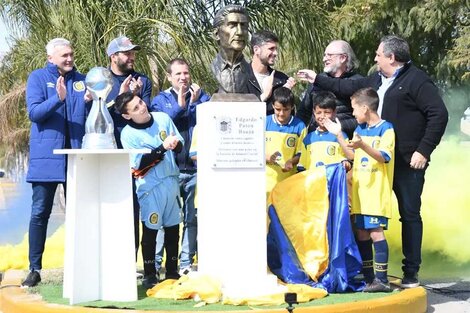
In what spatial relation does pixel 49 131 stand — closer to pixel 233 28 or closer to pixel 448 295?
pixel 233 28

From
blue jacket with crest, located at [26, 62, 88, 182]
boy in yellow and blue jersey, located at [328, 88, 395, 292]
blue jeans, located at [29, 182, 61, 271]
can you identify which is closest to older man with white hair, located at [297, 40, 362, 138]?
boy in yellow and blue jersey, located at [328, 88, 395, 292]

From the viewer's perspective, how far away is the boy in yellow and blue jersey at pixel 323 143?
23.3ft

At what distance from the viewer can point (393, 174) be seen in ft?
23.5

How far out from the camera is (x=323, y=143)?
7.27 metres

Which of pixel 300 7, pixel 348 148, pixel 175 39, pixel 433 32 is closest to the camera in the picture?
pixel 348 148

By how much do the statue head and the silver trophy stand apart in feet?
3.28

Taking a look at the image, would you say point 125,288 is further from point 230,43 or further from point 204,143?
point 230,43

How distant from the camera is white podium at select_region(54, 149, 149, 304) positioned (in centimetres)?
658

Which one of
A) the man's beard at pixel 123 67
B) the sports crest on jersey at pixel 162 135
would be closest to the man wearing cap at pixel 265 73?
the sports crest on jersey at pixel 162 135

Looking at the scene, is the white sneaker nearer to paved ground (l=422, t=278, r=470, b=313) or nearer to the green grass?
the green grass

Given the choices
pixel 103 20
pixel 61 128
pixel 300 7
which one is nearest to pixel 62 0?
pixel 103 20

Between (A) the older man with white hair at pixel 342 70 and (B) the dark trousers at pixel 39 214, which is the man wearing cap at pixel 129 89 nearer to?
(B) the dark trousers at pixel 39 214

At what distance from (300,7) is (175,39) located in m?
2.41

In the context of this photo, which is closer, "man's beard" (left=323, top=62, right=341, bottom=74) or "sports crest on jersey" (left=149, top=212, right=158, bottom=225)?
"sports crest on jersey" (left=149, top=212, right=158, bottom=225)
